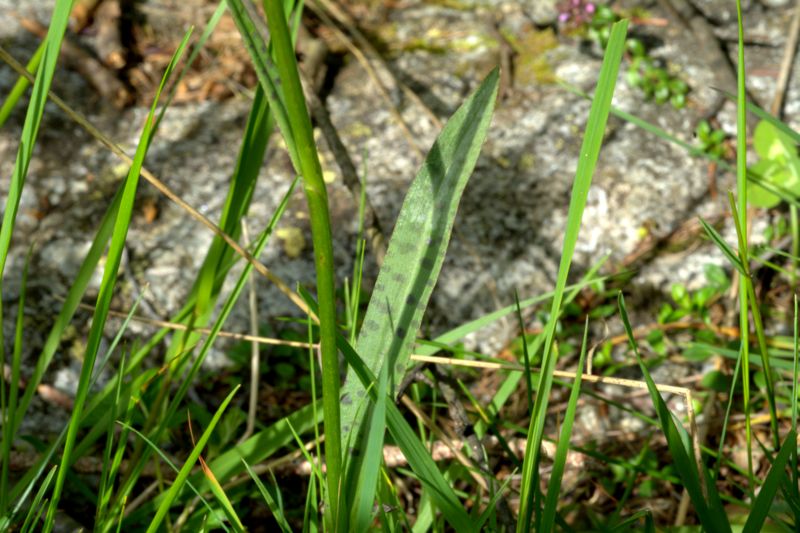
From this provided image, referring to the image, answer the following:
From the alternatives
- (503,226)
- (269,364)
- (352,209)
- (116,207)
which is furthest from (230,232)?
(503,226)

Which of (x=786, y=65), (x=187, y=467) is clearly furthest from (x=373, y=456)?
(x=786, y=65)

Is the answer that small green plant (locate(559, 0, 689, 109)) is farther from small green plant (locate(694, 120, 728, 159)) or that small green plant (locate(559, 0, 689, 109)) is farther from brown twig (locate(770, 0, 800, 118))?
brown twig (locate(770, 0, 800, 118))

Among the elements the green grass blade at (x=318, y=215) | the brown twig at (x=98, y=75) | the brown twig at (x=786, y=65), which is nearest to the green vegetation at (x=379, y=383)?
the green grass blade at (x=318, y=215)

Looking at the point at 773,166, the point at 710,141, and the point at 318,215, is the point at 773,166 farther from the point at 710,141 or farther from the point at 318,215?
the point at 318,215

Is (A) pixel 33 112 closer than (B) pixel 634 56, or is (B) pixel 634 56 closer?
(A) pixel 33 112

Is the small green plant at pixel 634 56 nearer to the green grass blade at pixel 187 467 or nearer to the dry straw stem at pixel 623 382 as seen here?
the dry straw stem at pixel 623 382

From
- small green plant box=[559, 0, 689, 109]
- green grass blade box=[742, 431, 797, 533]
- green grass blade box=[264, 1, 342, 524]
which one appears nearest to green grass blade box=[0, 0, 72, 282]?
green grass blade box=[264, 1, 342, 524]
